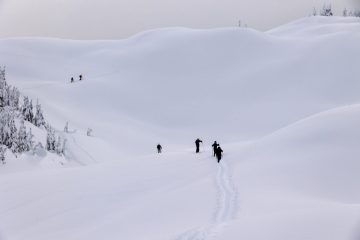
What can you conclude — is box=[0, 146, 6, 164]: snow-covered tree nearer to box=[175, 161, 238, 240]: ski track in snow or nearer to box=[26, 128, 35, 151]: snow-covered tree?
box=[26, 128, 35, 151]: snow-covered tree

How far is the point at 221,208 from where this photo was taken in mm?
14523

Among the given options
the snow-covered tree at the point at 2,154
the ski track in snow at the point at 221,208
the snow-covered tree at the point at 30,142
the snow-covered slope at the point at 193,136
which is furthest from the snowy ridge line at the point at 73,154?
the ski track in snow at the point at 221,208

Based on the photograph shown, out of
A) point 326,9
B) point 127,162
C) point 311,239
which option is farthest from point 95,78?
point 326,9

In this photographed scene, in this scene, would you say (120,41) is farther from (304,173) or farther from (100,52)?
(304,173)

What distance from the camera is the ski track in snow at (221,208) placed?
11.1m

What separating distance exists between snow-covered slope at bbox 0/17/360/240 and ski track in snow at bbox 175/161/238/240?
7 cm

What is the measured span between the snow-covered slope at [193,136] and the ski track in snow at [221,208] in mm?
68

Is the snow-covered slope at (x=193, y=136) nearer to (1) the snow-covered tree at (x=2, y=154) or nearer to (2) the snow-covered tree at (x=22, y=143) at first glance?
(1) the snow-covered tree at (x=2, y=154)

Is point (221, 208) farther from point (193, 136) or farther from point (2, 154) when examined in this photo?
point (193, 136)

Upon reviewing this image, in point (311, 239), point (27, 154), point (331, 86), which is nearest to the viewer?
point (311, 239)

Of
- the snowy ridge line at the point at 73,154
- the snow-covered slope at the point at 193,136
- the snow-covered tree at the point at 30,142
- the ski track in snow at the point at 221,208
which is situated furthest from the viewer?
the snowy ridge line at the point at 73,154

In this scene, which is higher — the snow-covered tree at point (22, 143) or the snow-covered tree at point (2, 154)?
the snow-covered tree at point (22, 143)

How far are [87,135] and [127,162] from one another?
1785 centimetres

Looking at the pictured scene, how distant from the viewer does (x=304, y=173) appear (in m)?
18.2
